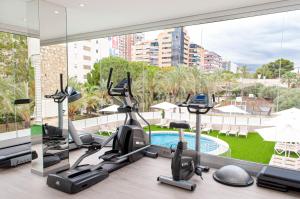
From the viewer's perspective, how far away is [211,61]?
4.73 meters

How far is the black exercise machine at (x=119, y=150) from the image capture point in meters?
3.08

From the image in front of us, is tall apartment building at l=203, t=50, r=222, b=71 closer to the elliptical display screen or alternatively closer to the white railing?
the white railing

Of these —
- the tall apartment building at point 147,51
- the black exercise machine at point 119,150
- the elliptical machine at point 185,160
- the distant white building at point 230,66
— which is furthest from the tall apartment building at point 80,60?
the elliptical machine at point 185,160

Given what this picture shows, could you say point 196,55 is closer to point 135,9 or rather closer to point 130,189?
point 135,9

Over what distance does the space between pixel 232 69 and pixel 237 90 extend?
450 millimetres

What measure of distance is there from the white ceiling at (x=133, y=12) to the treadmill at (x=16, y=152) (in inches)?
57.3

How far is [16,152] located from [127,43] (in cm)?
390

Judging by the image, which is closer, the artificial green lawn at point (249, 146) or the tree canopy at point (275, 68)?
the tree canopy at point (275, 68)

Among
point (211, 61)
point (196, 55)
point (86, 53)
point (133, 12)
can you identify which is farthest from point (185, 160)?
point (86, 53)

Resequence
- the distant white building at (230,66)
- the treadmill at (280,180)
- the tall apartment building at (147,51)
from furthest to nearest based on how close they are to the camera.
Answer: the tall apartment building at (147,51) < the distant white building at (230,66) < the treadmill at (280,180)

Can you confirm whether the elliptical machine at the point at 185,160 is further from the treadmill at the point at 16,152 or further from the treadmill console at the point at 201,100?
the treadmill at the point at 16,152

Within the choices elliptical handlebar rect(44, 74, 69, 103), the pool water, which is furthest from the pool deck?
the pool water

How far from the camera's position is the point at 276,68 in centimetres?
395

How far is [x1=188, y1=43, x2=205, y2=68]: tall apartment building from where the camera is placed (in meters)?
4.82
